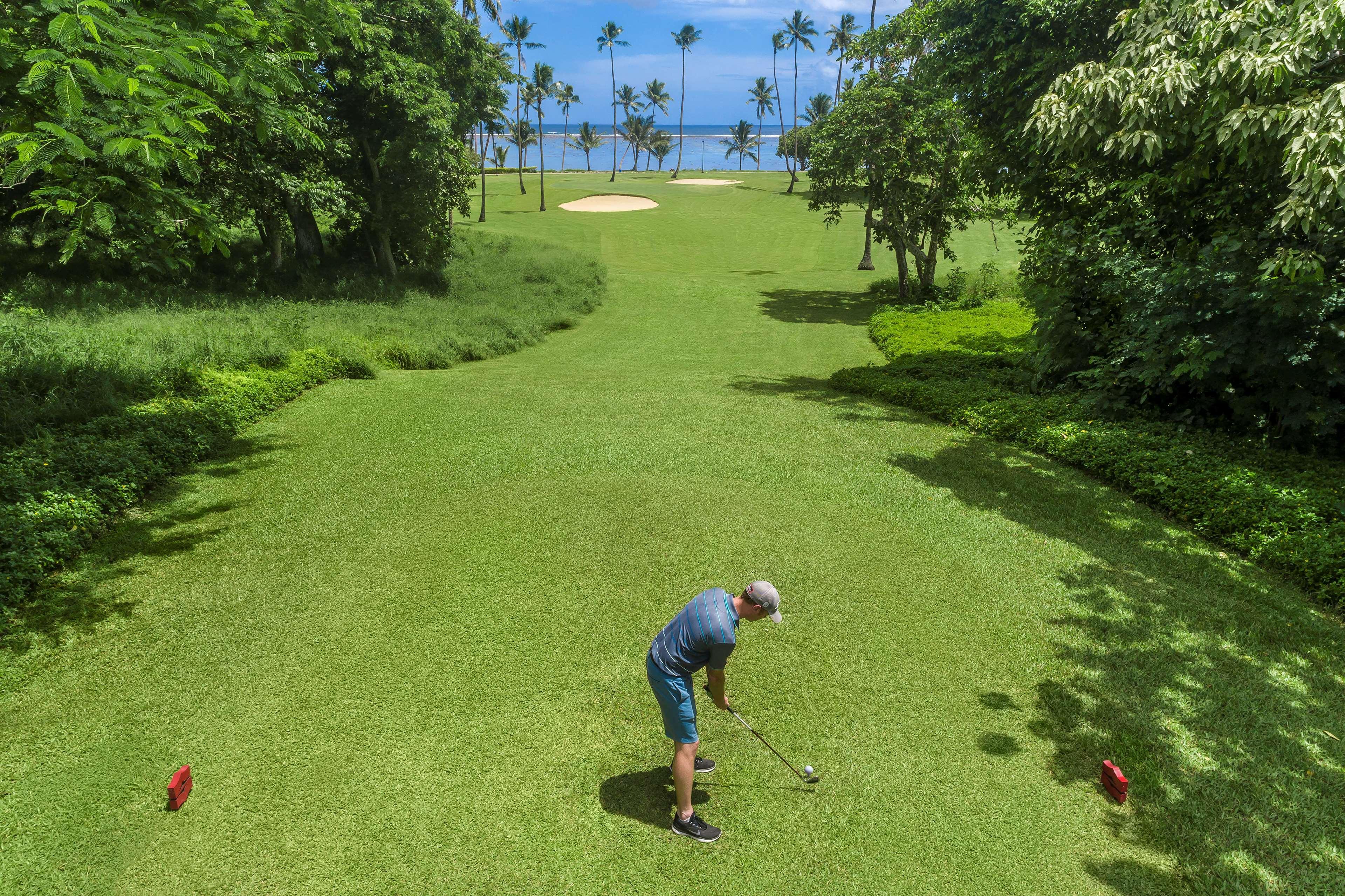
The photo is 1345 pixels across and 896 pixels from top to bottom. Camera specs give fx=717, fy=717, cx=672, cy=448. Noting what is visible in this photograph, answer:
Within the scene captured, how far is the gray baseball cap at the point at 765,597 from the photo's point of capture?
16.9 ft

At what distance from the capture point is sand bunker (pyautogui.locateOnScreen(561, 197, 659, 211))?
66125mm

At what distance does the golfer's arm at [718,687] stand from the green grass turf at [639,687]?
949 millimetres

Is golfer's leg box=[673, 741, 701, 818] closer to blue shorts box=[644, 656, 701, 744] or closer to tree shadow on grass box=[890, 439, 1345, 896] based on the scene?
blue shorts box=[644, 656, 701, 744]

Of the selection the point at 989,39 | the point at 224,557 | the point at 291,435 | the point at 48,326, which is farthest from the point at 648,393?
the point at 48,326

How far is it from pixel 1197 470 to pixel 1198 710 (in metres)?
5.57

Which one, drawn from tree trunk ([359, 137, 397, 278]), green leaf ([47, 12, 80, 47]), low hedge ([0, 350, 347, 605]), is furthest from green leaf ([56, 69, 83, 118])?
tree trunk ([359, 137, 397, 278])

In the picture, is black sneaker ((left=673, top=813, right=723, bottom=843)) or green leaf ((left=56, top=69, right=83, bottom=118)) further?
green leaf ((left=56, top=69, right=83, bottom=118))

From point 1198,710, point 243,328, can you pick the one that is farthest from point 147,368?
point 1198,710

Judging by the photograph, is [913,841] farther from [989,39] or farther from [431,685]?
[989,39]

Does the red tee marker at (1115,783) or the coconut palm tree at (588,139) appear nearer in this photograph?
the red tee marker at (1115,783)

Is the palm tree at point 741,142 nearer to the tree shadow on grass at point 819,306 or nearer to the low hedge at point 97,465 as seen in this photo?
the tree shadow on grass at point 819,306

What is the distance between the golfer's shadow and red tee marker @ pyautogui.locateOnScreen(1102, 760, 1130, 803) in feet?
10.7

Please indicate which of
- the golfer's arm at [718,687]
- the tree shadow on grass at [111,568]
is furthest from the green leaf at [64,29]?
the golfer's arm at [718,687]

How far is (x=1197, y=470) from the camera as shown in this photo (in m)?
10.9
